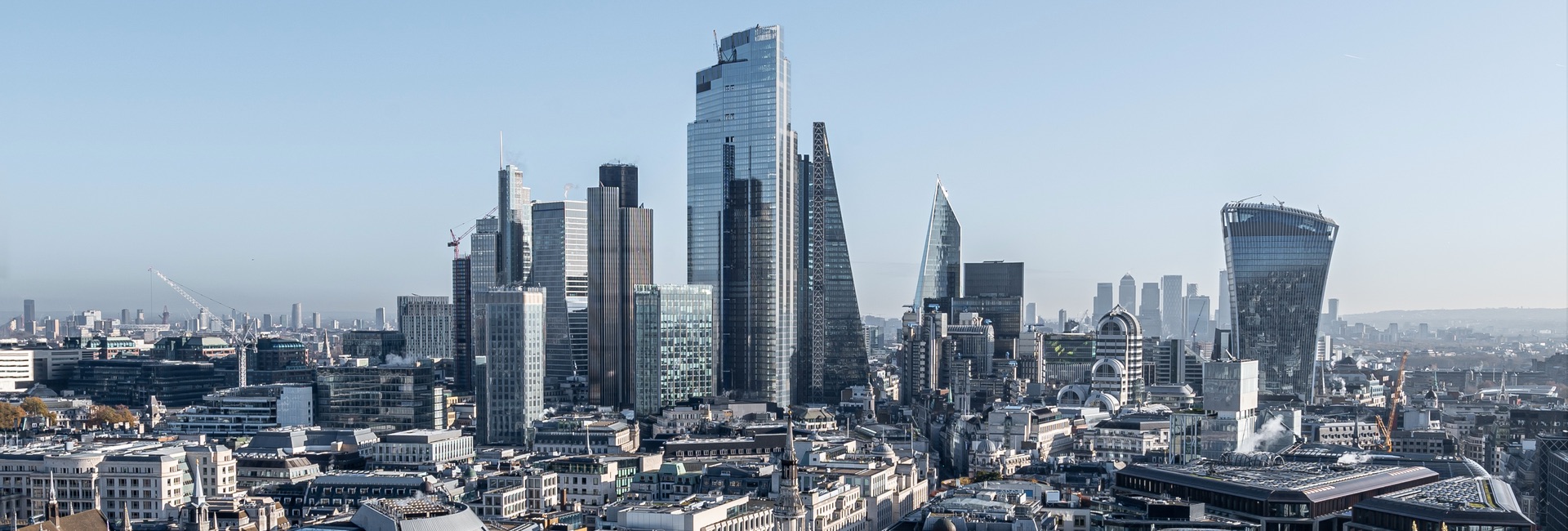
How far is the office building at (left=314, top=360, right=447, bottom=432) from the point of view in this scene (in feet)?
539

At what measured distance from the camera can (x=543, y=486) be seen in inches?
4277

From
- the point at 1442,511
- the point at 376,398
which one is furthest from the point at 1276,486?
the point at 376,398

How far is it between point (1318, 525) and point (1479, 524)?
39.1ft

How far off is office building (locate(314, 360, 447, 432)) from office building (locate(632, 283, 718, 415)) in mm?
29310

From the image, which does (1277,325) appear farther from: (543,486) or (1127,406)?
(543,486)

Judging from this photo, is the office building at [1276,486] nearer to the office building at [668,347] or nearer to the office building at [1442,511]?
the office building at [1442,511]

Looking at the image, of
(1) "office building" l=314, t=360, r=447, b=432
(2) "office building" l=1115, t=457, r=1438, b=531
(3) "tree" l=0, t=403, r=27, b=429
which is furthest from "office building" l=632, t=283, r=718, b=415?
(2) "office building" l=1115, t=457, r=1438, b=531

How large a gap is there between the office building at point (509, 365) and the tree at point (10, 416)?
49942mm

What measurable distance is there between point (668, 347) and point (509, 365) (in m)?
35.6

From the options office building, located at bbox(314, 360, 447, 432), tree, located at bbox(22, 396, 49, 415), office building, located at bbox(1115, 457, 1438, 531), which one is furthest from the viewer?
Answer: tree, located at bbox(22, 396, 49, 415)

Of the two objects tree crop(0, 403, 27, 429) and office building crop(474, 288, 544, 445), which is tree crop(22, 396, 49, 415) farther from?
office building crop(474, 288, 544, 445)

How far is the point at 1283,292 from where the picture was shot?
19262cm

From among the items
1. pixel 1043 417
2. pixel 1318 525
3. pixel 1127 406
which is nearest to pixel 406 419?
pixel 1043 417

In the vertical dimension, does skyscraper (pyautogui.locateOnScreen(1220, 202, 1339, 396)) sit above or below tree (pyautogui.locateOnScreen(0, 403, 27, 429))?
above
